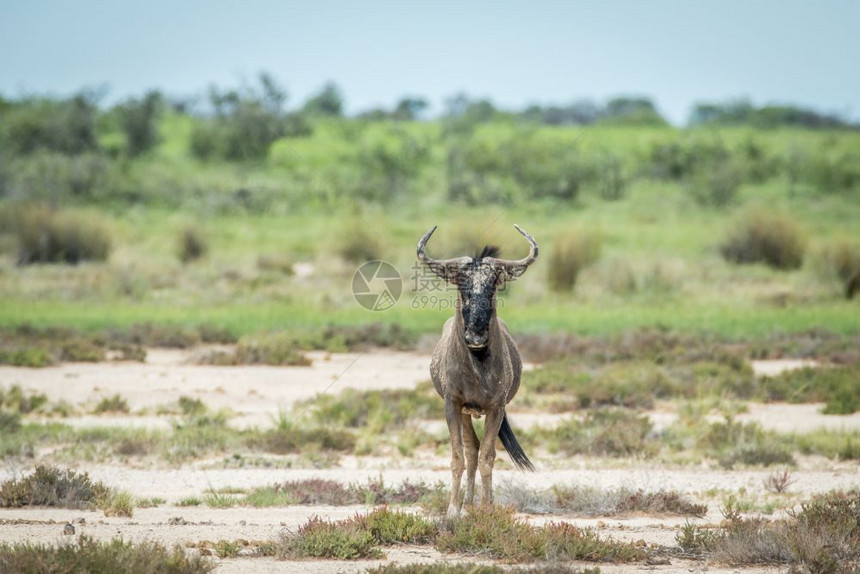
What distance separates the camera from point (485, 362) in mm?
10539

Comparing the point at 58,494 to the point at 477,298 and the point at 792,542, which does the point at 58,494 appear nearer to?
the point at 477,298

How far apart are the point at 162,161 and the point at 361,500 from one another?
5250 cm

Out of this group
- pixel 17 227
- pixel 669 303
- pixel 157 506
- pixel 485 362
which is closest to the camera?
pixel 485 362

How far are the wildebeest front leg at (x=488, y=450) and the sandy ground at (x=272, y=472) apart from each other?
1028 mm

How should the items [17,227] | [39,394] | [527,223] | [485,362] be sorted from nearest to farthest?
[485,362] → [39,394] → [17,227] → [527,223]

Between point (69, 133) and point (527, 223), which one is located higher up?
point (69, 133)

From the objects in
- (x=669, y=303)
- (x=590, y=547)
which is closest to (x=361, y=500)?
(x=590, y=547)

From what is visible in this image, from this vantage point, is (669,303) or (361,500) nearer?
(361,500)

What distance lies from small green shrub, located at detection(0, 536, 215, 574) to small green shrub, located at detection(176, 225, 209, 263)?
93.8 ft

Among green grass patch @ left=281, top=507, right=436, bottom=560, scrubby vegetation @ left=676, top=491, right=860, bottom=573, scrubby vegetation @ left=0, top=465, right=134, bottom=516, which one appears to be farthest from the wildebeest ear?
scrubby vegetation @ left=0, top=465, right=134, bottom=516

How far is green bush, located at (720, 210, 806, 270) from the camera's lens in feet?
120

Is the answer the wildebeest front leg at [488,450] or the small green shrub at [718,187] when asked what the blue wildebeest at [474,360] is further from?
the small green shrub at [718,187]

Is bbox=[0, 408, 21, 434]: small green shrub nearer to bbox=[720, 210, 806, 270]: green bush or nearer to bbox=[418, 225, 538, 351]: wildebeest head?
bbox=[418, 225, 538, 351]: wildebeest head

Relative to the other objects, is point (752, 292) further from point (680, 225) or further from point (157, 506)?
point (157, 506)
